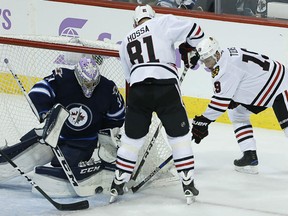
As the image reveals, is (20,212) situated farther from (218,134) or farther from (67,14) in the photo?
(67,14)

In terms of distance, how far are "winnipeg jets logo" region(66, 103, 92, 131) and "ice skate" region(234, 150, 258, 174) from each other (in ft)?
3.21

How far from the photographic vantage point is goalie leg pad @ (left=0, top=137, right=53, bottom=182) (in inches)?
205

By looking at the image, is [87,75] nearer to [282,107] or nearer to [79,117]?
[79,117]

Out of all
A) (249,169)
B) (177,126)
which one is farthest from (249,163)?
(177,126)

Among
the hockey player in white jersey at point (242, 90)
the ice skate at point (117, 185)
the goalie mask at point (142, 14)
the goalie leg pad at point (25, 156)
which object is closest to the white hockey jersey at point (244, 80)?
the hockey player in white jersey at point (242, 90)

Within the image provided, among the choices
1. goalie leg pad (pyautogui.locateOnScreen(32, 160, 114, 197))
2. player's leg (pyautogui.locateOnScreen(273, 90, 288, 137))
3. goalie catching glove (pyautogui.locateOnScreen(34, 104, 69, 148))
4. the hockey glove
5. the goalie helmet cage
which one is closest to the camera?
goalie catching glove (pyautogui.locateOnScreen(34, 104, 69, 148))

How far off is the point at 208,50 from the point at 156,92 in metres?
0.41

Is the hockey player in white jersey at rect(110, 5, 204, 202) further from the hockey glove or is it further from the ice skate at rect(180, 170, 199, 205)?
the hockey glove

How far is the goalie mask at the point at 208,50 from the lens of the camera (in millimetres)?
5113

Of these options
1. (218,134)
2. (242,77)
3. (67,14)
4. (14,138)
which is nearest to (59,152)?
(14,138)

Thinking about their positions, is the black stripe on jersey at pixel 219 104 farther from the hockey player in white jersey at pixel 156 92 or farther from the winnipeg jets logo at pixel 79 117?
the winnipeg jets logo at pixel 79 117

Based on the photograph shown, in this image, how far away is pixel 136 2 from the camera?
706 centimetres

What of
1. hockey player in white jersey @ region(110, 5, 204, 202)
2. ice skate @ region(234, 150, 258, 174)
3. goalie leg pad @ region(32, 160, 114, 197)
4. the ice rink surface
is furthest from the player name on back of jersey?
ice skate @ region(234, 150, 258, 174)

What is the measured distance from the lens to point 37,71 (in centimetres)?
582
